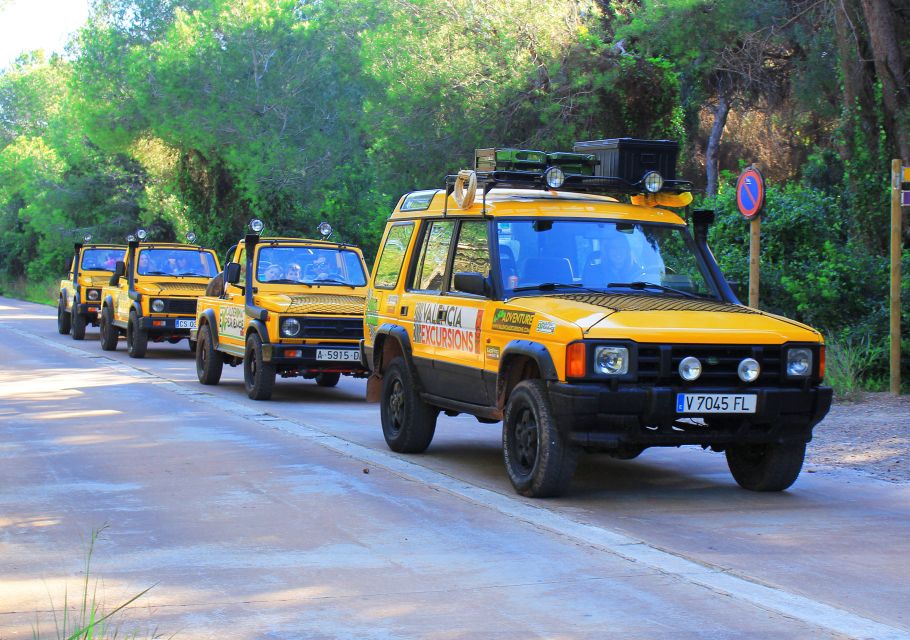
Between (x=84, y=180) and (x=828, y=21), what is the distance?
39208 mm

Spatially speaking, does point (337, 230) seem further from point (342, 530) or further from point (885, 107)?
point (342, 530)

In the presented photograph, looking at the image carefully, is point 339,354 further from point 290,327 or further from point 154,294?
point 154,294

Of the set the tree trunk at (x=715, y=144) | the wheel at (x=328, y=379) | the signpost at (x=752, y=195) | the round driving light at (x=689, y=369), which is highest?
the tree trunk at (x=715, y=144)

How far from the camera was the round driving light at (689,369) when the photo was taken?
8.18 m

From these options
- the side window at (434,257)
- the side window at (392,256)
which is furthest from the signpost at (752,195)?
the side window at (434,257)

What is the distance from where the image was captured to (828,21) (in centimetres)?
2273

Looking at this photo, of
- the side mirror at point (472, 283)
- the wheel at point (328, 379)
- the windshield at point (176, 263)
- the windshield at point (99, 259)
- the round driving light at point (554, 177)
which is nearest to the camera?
the side mirror at point (472, 283)

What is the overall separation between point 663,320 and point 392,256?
353 centimetres

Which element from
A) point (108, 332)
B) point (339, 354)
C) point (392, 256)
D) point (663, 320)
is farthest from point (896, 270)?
point (108, 332)

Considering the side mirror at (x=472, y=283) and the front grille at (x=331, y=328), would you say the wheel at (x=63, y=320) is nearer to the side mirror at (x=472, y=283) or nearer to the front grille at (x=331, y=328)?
the front grille at (x=331, y=328)

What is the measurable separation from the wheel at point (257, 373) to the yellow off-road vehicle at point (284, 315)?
12 mm

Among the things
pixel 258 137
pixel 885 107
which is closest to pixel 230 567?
pixel 885 107

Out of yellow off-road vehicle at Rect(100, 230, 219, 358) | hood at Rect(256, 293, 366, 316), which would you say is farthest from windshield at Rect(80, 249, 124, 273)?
hood at Rect(256, 293, 366, 316)

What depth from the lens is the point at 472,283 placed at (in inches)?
356
